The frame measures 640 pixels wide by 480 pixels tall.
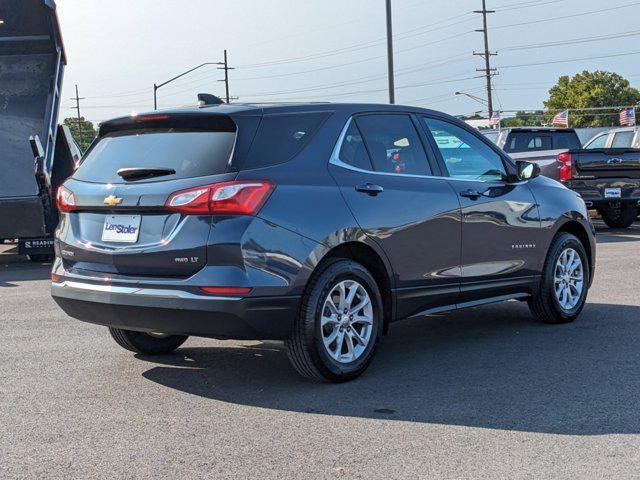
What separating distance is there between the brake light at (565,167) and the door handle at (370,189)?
1131cm

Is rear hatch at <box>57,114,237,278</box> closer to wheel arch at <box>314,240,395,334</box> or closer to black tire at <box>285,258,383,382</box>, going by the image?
black tire at <box>285,258,383,382</box>

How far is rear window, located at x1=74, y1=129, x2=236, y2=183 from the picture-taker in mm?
Result: 5434

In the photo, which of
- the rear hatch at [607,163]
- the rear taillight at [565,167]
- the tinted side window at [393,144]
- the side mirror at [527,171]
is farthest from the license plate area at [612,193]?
the tinted side window at [393,144]

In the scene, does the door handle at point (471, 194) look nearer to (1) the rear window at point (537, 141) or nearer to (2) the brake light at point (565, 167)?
(2) the brake light at point (565, 167)

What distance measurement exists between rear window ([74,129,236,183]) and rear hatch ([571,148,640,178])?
12127mm

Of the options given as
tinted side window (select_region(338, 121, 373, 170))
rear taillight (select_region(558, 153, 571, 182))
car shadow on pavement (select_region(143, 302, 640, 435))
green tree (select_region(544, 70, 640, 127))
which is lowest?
car shadow on pavement (select_region(143, 302, 640, 435))

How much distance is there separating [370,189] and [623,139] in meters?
16.0

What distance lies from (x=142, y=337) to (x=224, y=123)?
193 centimetres

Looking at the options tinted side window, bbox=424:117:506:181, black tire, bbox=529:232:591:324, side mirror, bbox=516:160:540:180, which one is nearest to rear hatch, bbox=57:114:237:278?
tinted side window, bbox=424:117:506:181

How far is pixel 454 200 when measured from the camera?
662cm

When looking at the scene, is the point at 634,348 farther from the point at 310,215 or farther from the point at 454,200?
the point at 310,215

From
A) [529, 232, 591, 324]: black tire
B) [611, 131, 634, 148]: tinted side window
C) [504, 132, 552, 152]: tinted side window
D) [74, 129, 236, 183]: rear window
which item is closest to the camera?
[74, 129, 236, 183]: rear window

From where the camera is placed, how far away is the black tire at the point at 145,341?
6617 millimetres

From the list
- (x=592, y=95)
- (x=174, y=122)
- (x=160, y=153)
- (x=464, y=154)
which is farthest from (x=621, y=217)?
(x=592, y=95)
